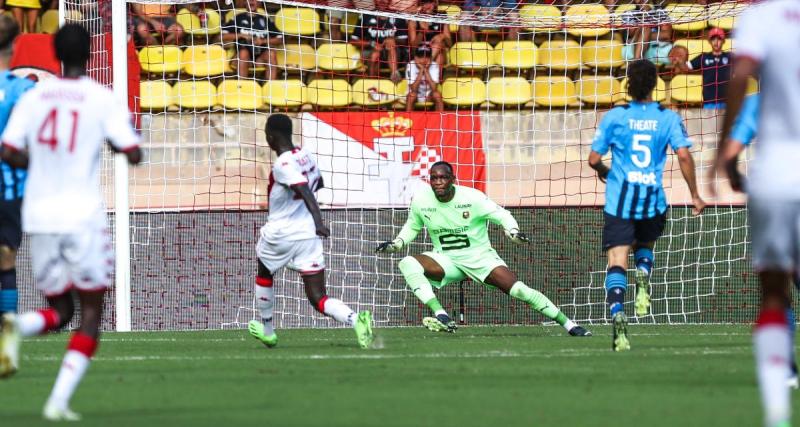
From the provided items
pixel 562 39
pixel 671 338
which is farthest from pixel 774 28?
pixel 562 39

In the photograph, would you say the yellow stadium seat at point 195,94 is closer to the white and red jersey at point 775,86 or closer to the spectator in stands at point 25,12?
the spectator in stands at point 25,12

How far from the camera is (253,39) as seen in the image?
17.9 m

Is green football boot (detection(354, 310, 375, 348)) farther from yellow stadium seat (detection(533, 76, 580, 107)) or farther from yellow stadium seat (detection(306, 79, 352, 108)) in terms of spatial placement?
yellow stadium seat (detection(533, 76, 580, 107))

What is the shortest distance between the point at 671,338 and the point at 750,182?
7213 mm

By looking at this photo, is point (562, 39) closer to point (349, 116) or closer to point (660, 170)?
point (349, 116)

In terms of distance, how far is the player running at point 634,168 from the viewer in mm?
10688

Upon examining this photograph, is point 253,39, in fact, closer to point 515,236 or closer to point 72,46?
point 515,236

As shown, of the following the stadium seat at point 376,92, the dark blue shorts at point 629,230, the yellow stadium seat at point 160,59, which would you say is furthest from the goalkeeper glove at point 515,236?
the yellow stadium seat at point 160,59

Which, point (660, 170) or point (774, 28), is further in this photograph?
point (660, 170)

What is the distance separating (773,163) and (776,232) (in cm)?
26

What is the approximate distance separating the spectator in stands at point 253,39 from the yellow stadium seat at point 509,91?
109 inches

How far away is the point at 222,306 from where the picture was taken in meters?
15.7

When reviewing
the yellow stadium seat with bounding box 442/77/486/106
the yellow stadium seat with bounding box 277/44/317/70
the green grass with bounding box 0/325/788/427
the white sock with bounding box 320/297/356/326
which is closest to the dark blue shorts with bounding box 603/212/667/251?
the green grass with bounding box 0/325/788/427

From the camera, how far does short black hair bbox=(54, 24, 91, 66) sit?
6.84 m
